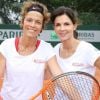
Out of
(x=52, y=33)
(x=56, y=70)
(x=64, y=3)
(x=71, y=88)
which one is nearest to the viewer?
(x=71, y=88)

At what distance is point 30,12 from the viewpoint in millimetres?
2613

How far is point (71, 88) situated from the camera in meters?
2.24

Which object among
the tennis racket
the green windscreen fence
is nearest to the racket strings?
the tennis racket

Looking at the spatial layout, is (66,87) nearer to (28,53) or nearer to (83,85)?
(83,85)

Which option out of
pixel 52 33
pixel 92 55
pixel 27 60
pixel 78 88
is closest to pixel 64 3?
pixel 52 33

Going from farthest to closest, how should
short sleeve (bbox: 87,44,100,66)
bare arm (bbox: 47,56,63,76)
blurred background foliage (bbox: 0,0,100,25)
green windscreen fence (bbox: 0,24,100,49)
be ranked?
blurred background foliage (bbox: 0,0,100,25)
green windscreen fence (bbox: 0,24,100,49)
short sleeve (bbox: 87,44,100,66)
bare arm (bbox: 47,56,63,76)

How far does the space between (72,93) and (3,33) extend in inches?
341

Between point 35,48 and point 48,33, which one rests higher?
point 35,48

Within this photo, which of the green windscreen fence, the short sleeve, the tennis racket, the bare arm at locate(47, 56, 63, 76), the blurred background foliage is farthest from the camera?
the blurred background foliage

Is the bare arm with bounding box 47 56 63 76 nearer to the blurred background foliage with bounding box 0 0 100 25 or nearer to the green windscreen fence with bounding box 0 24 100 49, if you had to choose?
the green windscreen fence with bounding box 0 24 100 49

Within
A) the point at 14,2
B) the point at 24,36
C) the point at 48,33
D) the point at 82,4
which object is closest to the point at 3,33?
the point at 48,33

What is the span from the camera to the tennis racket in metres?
2.15

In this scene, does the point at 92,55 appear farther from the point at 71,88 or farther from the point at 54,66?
the point at 71,88

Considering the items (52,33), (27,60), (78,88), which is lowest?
(52,33)
